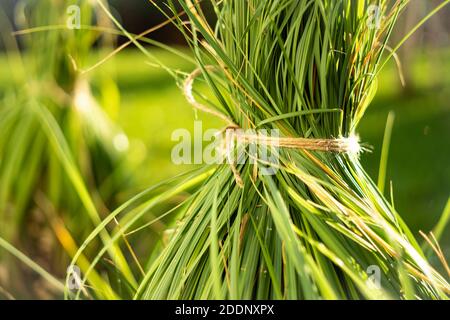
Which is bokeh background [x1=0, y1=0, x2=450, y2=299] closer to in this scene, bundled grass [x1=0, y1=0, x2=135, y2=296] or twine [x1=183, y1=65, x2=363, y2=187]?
bundled grass [x1=0, y1=0, x2=135, y2=296]

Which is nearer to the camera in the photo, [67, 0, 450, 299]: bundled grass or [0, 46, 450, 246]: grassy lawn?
[67, 0, 450, 299]: bundled grass

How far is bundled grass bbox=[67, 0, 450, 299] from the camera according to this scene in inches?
18.1

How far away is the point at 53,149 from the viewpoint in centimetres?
129

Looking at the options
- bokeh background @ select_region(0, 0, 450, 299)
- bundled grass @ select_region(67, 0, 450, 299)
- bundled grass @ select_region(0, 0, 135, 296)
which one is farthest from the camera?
bokeh background @ select_region(0, 0, 450, 299)

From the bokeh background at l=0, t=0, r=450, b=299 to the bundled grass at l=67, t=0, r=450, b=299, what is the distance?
880 millimetres

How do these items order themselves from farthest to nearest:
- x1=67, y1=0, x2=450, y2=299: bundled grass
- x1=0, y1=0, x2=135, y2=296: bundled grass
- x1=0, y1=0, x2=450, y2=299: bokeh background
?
x1=0, y1=0, x2=450, y2=299: bokeh background, x1=0, y1=0, x2=135, y2=296: bundled grass, x1=67, y1=0, x2=450, y2=299: bundled grass

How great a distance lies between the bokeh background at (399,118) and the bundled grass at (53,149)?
4 centimetres

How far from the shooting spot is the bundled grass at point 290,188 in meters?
0.46

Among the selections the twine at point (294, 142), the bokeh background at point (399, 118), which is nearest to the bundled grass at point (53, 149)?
the bokeh background at point (399, 118)

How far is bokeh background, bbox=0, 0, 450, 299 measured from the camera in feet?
6.18

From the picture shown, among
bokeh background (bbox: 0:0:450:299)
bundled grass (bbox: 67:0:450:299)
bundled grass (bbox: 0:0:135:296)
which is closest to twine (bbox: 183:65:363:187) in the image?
bundled grass (bbox: 67:0:450:299)

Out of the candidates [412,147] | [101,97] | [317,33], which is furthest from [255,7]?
[412,147]

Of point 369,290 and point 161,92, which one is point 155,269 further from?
point 161,92

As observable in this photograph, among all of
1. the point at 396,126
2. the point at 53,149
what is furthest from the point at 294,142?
the point at 396,126
